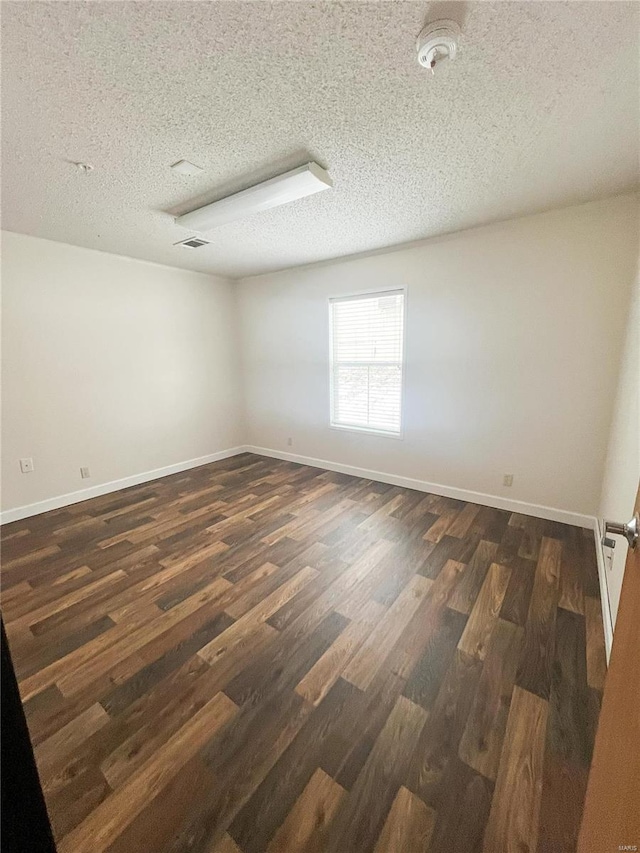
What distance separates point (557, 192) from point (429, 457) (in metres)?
2.28

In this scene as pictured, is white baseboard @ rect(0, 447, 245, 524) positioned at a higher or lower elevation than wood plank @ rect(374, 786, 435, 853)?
higher

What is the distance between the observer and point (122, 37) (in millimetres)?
1084

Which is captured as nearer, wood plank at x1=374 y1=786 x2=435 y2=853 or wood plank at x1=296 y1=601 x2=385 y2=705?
wood plank at x1=374 y1=786 x2=435 y2=853

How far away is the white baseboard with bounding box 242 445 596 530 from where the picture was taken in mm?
2686

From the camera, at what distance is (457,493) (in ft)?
10.6

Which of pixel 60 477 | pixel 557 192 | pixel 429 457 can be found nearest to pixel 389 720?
pixel 429 457

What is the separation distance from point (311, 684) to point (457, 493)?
2.33 meters

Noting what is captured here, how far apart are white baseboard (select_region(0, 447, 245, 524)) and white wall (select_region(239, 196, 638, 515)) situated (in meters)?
2.01

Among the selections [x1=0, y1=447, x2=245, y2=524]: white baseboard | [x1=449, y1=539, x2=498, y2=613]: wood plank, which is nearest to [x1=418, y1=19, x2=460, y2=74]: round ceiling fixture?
[x1=449, y1=539, x2=498, y2=613]: wood plank

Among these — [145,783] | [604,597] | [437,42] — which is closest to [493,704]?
[604,597]

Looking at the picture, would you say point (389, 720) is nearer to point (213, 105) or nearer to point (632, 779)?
point (632, 779)

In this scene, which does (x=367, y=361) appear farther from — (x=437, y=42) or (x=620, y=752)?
(x=620, y=752)

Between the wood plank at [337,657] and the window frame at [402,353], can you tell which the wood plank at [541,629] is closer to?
the wood plank at [337,657]

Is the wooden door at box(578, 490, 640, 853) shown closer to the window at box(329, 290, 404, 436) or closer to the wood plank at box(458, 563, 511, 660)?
the wood plank at box(458, 563, 511, 660)
